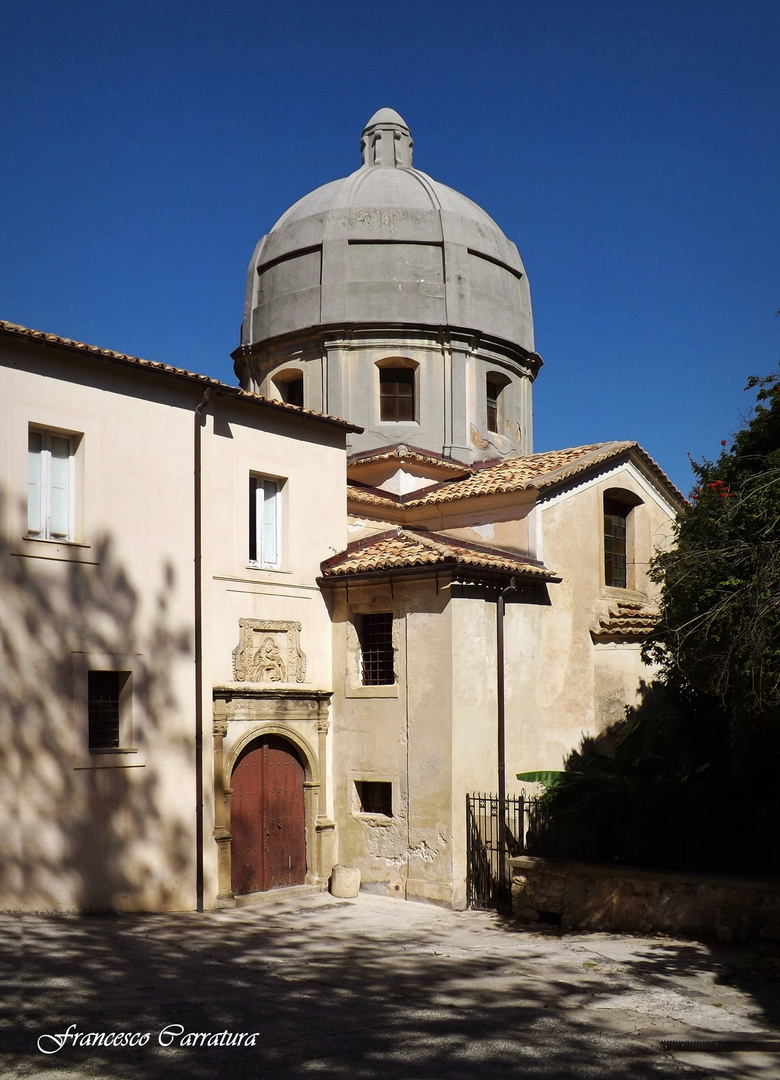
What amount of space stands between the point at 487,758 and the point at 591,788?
1809 millimetres

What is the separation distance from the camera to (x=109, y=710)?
15117mm

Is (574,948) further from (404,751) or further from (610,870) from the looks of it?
(404,751)

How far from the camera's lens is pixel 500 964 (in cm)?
1262

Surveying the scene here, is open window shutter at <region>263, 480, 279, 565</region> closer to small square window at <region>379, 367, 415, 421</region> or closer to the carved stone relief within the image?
the carved stone relief

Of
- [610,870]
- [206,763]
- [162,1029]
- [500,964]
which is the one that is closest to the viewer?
[162,1029]

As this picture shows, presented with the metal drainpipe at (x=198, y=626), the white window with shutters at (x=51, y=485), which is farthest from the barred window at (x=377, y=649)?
the white window with shutters at (x=51, y=485)

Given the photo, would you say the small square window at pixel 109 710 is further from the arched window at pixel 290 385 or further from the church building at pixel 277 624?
the arched window at pixel 290 385

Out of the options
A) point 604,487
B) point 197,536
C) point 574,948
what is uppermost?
point 604,487

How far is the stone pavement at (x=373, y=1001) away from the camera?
8.28 m

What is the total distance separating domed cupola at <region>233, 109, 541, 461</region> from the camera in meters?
23.7

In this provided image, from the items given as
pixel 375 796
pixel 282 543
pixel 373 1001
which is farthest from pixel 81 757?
pixel 373 1001

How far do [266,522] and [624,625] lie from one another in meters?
6.90

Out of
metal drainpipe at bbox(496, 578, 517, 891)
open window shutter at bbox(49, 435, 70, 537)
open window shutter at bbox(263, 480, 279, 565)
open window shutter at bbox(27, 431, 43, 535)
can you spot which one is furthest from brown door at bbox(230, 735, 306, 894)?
open window shutter at bbox(27, 431, 43, 535)

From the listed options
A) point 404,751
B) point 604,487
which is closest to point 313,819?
point 404,751
